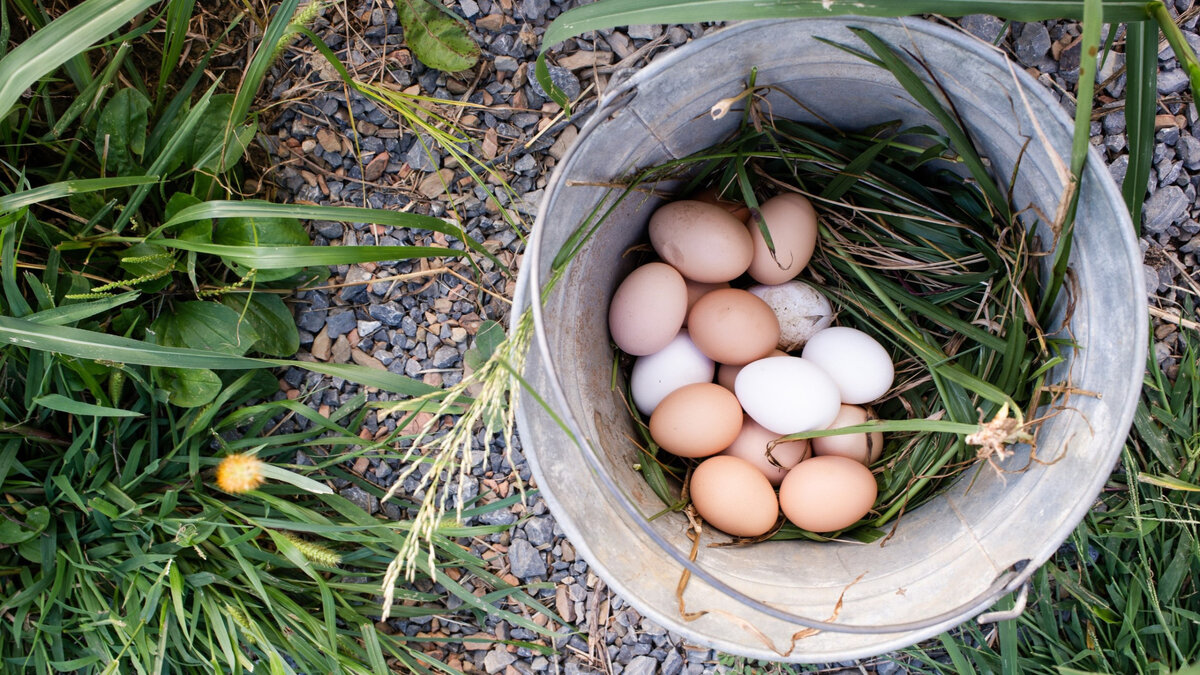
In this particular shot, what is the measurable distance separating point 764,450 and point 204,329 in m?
0.81

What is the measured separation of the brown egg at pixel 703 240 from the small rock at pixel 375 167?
43 cm

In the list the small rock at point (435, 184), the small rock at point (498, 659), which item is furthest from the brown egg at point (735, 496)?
the small rock at point (435, 184)

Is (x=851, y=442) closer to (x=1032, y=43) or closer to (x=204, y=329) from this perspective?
(x=1032, y=43)

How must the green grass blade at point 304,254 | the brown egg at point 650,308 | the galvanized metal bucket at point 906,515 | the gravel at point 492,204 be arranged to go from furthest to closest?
1. the gravel at point 492,204
2. the brown egg at point 650,308
3. the green grass blade at point 304,254
4. the galvanized metal bucket at point 906,515

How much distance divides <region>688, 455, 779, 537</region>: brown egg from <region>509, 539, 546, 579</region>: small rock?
306mm

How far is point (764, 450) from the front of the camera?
1.14 meters

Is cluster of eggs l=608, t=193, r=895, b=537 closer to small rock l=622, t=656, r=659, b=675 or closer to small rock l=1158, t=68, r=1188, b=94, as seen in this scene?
small rock l=622, t=656, r=659, b=675

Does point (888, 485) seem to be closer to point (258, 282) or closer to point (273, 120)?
point (258, 282)

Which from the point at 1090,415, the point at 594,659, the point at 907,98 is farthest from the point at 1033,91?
the point at 594,659

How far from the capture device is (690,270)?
112 centimetres

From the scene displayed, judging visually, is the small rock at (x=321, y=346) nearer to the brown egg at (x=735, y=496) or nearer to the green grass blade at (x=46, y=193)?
the green grass blade at (x=46, y=193)

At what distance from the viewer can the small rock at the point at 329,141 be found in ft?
4.07

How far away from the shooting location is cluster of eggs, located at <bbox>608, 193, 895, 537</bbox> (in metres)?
1.08

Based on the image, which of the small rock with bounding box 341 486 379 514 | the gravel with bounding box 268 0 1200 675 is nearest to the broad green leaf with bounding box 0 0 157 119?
the gravel with bounding box 268 0 1200 675
